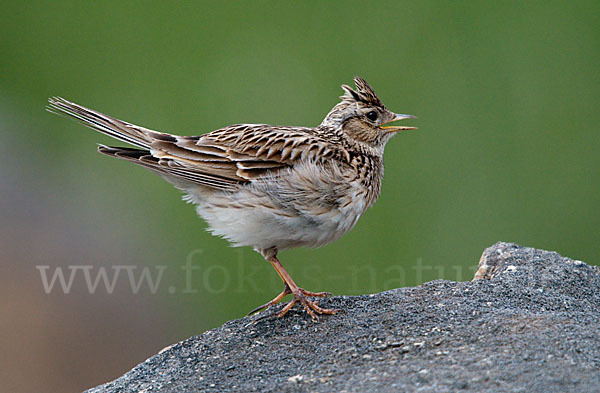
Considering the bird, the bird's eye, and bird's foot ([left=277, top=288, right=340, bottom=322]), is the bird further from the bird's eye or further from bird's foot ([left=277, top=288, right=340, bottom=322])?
the bird's eye

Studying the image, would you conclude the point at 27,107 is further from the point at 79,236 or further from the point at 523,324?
the point at 523,324

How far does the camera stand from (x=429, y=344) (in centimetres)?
429

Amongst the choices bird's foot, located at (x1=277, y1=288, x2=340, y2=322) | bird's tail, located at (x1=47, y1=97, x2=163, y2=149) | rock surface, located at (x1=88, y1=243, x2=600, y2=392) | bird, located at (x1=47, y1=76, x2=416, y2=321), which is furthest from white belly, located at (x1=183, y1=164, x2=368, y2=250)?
bird's tail, located at (x1=47, y1=97, x2=163, y2=149)

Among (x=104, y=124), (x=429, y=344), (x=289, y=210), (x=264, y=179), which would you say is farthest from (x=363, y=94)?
(x=429, y=344)

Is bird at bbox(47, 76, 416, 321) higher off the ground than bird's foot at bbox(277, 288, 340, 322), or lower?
higher

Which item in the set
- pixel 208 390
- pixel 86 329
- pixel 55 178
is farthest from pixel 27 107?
pixel 208 390

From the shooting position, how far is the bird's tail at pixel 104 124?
5.45 m

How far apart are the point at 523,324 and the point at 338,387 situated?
1.18 m

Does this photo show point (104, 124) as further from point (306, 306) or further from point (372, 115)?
point (372, 115)

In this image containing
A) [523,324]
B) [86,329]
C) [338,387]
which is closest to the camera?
[338,387]

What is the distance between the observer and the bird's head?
6168 mm

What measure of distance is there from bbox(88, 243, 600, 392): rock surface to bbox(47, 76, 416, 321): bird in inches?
17.2

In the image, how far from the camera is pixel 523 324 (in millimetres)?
4320

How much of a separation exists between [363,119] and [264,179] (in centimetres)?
116
